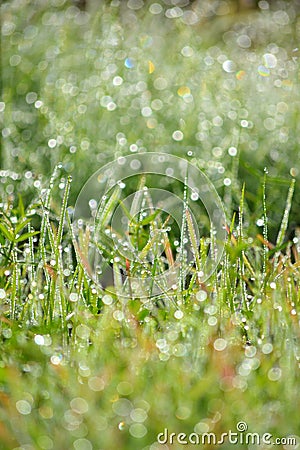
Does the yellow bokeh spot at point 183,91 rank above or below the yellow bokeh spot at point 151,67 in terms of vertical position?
below

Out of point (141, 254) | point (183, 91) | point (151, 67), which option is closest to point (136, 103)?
point (183, 91)

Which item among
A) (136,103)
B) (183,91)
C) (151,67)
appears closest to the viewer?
(136,103)

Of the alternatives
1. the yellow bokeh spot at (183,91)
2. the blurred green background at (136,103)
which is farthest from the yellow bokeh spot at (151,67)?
the yellow bokeh spot at (183,91)

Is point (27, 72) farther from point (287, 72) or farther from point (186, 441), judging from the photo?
point (186, 441)

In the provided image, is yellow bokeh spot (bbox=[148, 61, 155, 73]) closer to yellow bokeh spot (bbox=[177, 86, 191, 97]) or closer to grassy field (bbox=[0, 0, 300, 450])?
grassy field (bbox=[0, 0, 300, 450])

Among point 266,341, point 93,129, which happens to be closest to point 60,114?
point 93,129

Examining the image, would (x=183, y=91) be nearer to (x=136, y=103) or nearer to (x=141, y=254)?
(x=136, y=103)

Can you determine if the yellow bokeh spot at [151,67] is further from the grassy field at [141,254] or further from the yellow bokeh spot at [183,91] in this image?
the yellow bokeh spot at [183,91]
